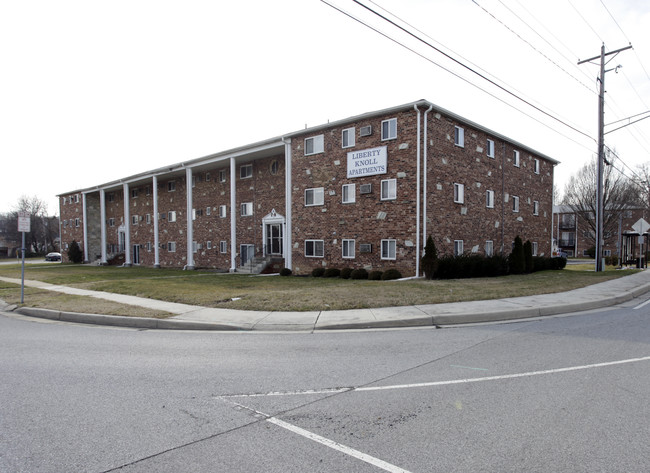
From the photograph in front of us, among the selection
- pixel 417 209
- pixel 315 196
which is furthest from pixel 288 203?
pixel 417 209

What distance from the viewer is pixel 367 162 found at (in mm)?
19906

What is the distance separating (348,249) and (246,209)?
10.2 m

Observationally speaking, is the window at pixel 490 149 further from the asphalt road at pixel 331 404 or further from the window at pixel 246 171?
the asphalt road at pixel 331 404

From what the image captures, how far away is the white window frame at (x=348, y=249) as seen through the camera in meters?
20.5

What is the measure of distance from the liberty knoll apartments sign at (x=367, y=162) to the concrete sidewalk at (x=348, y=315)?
1032cm

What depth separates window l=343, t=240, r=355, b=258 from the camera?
20547mm

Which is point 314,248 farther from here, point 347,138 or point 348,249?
point 347,138

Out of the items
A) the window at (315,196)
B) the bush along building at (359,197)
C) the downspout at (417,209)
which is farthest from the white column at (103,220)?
the downspout at (417,209)

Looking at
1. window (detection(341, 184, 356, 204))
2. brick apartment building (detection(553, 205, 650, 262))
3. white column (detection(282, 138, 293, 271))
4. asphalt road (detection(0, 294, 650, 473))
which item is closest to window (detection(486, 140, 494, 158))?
window (detection(341, 184, 356, 204))

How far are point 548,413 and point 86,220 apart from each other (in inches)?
1993

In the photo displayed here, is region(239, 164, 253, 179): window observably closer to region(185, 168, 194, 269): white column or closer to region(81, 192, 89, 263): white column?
region(185, 168, 194, 269): white column

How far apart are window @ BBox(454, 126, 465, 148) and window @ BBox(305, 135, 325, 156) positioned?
714 cm

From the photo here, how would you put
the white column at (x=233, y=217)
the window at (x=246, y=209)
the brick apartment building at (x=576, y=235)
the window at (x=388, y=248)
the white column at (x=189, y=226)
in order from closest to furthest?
the window at (x=388, y=248) → the white column at (x=233, y=217) → the window at (x=246, y=209) → the white column at (x=189, y=226) → the brick apartment building at (x=576, y=235)

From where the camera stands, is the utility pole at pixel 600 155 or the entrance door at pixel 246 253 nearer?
the utility pole at pixel 600 155
